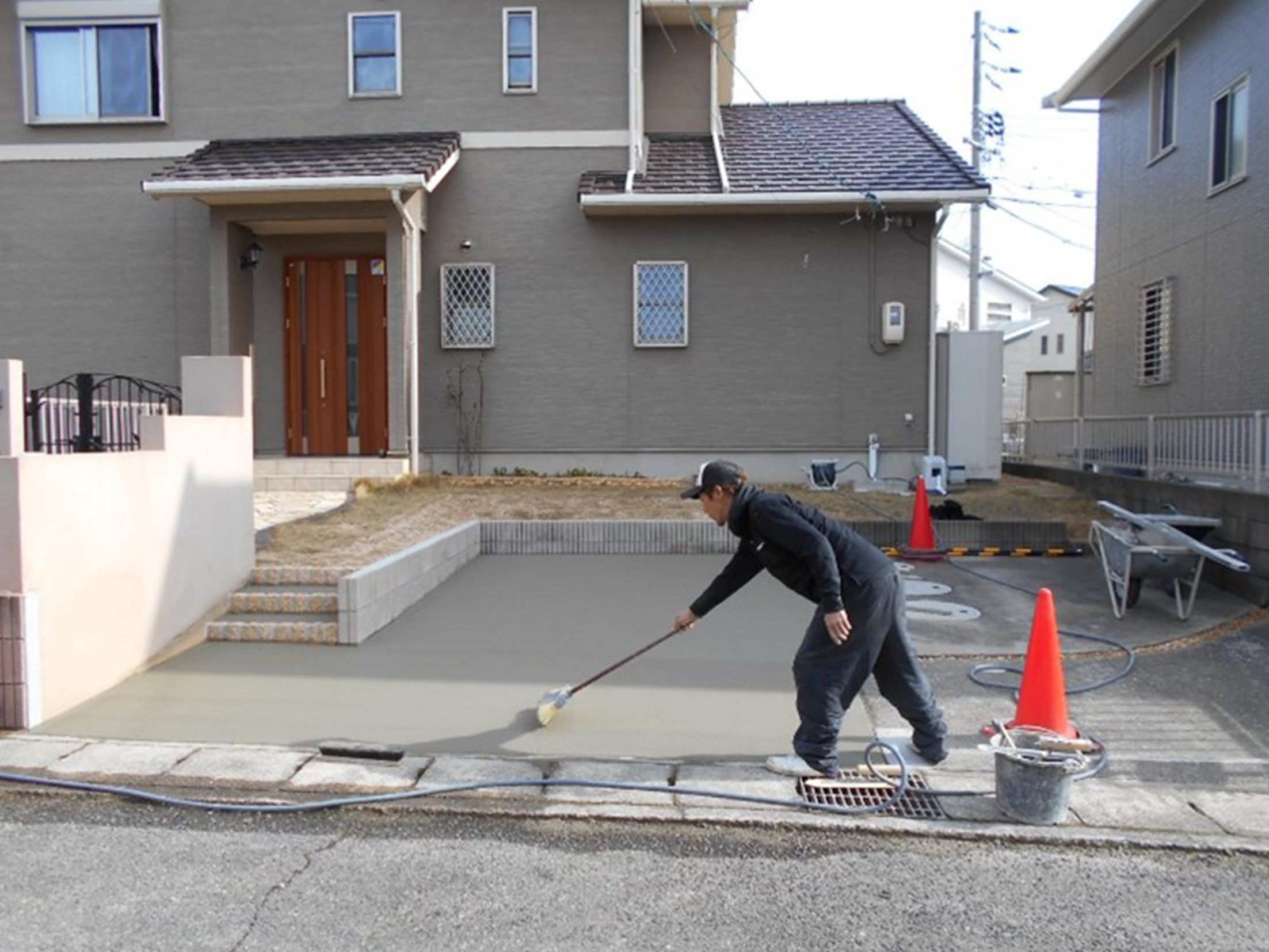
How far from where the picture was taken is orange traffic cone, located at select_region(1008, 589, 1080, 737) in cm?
448

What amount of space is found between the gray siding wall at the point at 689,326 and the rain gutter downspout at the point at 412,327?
65 centimetres

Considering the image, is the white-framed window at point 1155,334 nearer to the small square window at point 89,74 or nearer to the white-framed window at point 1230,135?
the white-framed window at point 1230,135

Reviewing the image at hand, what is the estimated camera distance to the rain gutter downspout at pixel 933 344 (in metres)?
12.9

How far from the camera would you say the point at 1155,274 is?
14.6 m

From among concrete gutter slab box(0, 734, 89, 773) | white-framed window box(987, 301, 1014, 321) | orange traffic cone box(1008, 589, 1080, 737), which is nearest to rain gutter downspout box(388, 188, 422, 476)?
concrete gutter slab box(0, 734, 89, 773)

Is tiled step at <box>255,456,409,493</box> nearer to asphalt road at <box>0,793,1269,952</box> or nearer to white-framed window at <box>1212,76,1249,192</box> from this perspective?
asphalt road at <box>0,793,1269,952</box>

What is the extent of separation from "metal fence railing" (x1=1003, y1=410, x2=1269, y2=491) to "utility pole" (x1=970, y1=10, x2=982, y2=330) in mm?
6488

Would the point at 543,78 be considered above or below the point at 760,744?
above

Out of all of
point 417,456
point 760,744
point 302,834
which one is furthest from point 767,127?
point 302,834

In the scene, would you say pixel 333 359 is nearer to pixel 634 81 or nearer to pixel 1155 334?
pixel 634 81

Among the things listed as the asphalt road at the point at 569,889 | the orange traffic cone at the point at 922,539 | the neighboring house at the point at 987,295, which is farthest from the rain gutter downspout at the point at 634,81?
the neighboring house at the point at 987,295

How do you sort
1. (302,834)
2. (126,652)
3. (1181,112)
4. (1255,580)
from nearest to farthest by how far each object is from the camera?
1. (302,834)
2. (126,652)
3. (1255,580)
4. (1181,112)

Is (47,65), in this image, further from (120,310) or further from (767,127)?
(767,127)

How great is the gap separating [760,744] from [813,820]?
0.84 m
